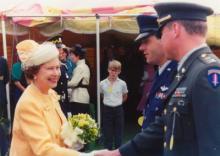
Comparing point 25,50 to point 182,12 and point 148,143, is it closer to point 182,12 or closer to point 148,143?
point 148,143

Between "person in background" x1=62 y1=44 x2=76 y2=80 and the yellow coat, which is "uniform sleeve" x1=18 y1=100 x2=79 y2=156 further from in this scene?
"person in background" x1=62 y1=44 x2=76 y2=80

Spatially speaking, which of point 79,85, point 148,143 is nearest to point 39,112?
point 148,143

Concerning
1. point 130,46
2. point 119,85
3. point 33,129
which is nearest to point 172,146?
point 33,129

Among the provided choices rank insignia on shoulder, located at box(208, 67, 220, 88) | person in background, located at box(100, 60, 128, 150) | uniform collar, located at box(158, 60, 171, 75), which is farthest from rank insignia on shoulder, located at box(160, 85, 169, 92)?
person in background, located at box(100, 60, 128, 150)

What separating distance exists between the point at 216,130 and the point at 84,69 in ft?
19.1

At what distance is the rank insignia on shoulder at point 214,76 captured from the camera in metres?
2.22

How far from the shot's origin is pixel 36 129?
3158mm

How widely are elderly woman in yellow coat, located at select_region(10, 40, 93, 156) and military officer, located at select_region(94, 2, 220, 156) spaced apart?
38.6 inches

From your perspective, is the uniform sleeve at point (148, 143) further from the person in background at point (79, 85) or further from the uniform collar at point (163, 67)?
the person in background at point (79, 85)

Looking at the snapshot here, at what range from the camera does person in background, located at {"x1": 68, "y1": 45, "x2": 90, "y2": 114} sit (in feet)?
26.0

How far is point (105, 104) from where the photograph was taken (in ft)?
25.7

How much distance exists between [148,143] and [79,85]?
196 inches

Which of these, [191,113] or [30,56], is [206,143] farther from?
[30,56]

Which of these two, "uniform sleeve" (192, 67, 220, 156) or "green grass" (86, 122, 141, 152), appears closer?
"uniform sleeve" (192, 67, 220, 156)
